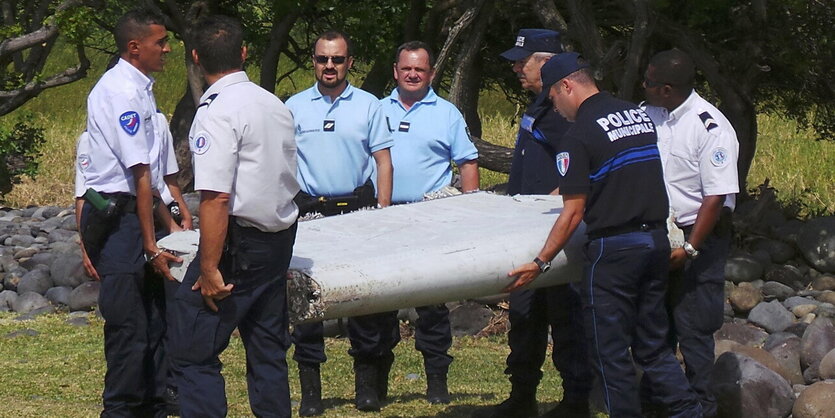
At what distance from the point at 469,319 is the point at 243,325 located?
5372 mm

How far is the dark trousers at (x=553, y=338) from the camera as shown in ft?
20.8

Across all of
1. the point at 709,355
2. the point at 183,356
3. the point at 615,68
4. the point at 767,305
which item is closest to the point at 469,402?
the point at 709,355

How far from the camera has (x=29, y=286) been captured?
11.7 metres

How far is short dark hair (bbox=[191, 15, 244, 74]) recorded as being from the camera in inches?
195

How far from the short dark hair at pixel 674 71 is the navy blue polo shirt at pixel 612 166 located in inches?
23.6

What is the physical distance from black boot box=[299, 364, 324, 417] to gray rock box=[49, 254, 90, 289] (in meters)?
5.27

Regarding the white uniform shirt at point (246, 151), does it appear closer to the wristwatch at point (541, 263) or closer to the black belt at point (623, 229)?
the wristwatch at point (541, 263)

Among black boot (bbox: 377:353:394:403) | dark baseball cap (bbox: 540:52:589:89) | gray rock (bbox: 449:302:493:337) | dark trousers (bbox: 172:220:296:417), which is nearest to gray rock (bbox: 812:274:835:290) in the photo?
gray rock (bbox: 449:302:493:337)

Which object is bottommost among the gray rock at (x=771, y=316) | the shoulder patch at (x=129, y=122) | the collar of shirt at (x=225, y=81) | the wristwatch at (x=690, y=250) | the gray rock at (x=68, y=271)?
the gray rock at (x=771, y=316)

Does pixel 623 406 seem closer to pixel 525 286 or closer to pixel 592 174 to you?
pixel 525 286

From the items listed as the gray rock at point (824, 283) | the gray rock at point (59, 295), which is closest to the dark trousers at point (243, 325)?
the gray rock at point (59, 295)

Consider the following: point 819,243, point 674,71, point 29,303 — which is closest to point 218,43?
point 674,71

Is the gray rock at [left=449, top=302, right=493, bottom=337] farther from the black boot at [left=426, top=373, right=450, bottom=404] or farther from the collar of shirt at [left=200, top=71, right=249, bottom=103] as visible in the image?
the collar of shirt at [left=200, top=71, right=249, bottom=103]

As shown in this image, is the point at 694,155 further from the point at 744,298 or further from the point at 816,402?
the point at 744,298
